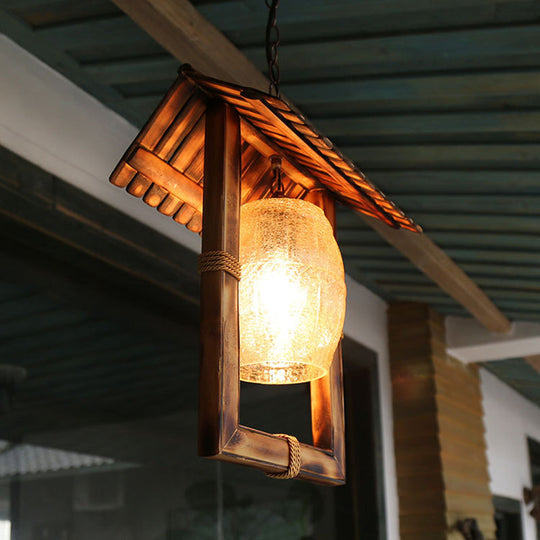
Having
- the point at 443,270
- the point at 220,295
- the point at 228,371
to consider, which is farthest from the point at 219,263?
the point at 443,270

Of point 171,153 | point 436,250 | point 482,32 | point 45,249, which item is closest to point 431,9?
point 482,32

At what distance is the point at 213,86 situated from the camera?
4.21 ft

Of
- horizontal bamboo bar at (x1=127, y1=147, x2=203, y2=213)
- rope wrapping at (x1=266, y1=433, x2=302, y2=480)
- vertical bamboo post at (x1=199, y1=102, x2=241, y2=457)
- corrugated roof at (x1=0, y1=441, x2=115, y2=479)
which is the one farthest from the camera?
corrugated roof at (x1=0, y1=441, x2=115, y2=479)

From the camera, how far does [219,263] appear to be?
4.02ft

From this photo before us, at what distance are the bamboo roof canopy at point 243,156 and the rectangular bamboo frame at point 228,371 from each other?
0.19 ft

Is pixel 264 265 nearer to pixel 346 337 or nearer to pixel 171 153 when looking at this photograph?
pixel 171 153

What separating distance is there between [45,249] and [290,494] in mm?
1821

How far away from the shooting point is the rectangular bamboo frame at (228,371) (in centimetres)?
114

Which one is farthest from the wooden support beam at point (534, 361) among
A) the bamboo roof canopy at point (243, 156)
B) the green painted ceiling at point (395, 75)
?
the bamboo roof canopy at point (243, 156)

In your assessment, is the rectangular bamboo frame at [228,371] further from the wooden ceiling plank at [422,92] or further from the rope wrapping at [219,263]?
the wooden ceiling plank at [422,92]

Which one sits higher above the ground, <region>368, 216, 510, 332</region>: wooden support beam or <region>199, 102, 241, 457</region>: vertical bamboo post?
<region>368, 216, 510, 332</region>: wooden support beam

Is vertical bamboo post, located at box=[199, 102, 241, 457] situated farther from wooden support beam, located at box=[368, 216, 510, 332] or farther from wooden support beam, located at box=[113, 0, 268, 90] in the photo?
wooden support beam, located at box=[368, 216, 510, 332]

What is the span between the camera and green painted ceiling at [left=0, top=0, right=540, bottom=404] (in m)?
2.01

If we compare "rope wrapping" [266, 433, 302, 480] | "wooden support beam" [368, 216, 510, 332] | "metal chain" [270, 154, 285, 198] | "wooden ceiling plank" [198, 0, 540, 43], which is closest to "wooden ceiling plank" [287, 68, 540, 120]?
"wooden ceiling plank" [198, 0, 540, 43]
